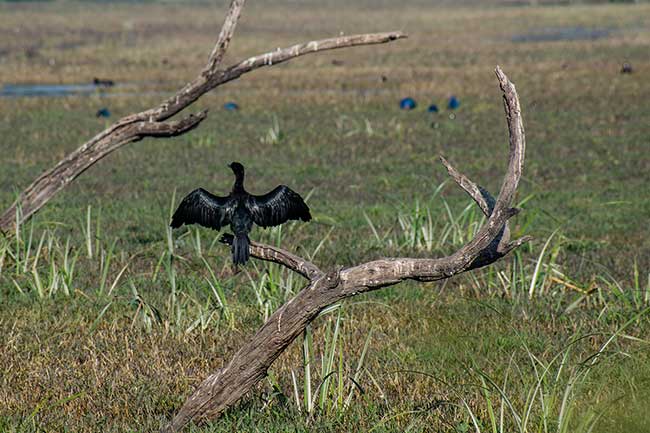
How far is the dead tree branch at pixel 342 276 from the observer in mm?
4156

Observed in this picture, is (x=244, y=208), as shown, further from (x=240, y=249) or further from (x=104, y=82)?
(x=104, y=82)

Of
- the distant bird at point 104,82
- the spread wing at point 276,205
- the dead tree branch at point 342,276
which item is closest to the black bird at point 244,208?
the spread wing at point 276,205

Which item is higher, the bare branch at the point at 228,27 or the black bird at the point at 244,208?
the bare branch at the point at 228,27

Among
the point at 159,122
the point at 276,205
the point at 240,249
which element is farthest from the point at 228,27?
the point at 240,249

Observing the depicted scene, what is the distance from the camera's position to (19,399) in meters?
5.56

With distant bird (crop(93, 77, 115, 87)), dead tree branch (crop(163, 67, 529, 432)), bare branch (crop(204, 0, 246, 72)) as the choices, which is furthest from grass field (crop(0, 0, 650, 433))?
bare branch (crop(204, 0, 246, 72))

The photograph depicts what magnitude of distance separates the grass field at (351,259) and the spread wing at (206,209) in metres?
0.85

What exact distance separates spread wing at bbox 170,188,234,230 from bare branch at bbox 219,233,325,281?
0.78 ft

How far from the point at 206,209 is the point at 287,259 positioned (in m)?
0.55

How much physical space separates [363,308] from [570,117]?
14.8m

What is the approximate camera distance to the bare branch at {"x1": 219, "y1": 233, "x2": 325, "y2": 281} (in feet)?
14.9

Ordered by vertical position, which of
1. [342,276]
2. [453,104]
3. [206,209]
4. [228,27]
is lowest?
[453,104]

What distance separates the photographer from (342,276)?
4363 millimetres

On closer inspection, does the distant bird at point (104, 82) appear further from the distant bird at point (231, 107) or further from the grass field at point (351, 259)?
the distant bird at point (231, 107)
